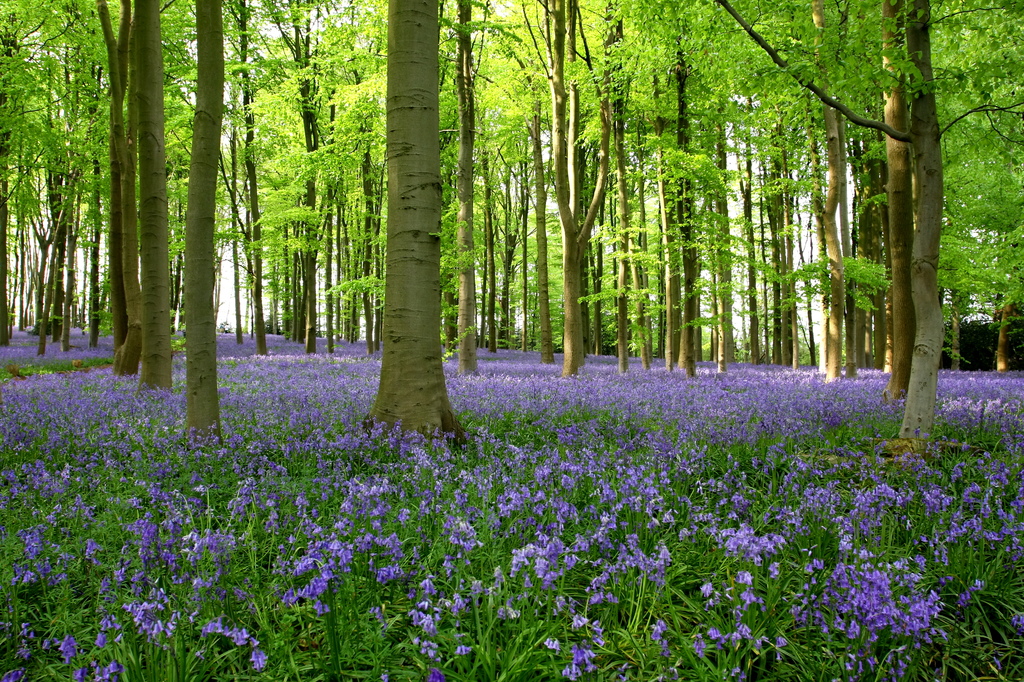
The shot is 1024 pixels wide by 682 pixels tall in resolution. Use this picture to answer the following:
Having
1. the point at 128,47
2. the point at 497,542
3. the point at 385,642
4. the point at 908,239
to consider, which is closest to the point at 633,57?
the point at 908,239

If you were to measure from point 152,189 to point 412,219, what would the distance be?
579cm

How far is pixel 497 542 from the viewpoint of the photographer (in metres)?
3.06

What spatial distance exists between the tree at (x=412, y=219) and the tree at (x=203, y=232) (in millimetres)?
1747

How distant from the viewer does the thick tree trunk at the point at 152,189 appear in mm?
8273

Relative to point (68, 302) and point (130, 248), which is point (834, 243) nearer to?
point (130, 248)

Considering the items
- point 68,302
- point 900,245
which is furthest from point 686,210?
point 68,302

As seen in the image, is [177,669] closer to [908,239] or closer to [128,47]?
[908,239]

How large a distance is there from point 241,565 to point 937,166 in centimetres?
683

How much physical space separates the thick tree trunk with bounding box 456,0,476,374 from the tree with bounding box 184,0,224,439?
337 inches

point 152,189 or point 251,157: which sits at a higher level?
point 251,157

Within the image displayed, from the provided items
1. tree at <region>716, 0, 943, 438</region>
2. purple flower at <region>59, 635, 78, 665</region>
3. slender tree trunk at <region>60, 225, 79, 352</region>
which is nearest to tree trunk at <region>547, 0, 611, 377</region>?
tree at <region>716, 0, 943, 438</region>

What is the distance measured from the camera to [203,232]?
5.57m

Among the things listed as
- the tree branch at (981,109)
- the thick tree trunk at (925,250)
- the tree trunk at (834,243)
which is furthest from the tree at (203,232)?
the tree trunk at (834,243)

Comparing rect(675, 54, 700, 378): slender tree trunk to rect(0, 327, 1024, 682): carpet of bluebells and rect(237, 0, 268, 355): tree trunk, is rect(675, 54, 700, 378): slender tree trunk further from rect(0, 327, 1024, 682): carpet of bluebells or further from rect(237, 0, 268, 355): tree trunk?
rect(237, 0, 268, 355): tree trunk
